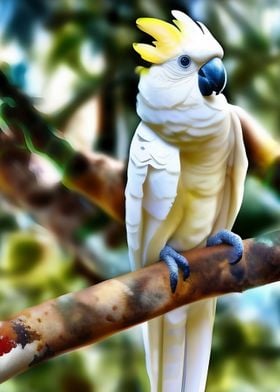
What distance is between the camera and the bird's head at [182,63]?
1189mm

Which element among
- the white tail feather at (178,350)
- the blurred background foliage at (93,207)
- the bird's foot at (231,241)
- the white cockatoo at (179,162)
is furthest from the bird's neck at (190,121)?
the blurred background foliage at (93,207)

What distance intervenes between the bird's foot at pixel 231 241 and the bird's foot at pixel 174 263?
0.08 metres

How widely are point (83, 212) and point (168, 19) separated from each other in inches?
20.0

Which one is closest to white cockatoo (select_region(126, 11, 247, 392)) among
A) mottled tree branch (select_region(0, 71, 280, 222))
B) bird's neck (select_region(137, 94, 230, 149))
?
bird's neck (select_region(137, 94, 230, 149))

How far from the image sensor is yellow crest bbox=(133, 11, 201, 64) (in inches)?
47.6

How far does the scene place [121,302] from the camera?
116 centimetres

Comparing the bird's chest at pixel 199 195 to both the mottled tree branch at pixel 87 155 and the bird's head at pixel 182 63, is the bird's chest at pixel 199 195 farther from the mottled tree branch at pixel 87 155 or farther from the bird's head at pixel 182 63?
the mottled tree branch at pixel 87 155

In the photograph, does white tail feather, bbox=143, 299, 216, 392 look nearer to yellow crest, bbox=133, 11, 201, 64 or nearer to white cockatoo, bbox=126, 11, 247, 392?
white cockatoo, bbox=126, 11, 247, 392

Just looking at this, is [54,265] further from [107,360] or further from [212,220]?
[212,220]

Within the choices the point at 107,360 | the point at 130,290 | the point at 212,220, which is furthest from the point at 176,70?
the point at 107,360

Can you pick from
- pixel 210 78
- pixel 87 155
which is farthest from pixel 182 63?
pixel 87 155

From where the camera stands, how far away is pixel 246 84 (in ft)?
5.51

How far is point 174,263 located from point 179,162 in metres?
0.18

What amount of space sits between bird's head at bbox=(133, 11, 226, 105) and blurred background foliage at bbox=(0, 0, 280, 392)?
1.40 ft
